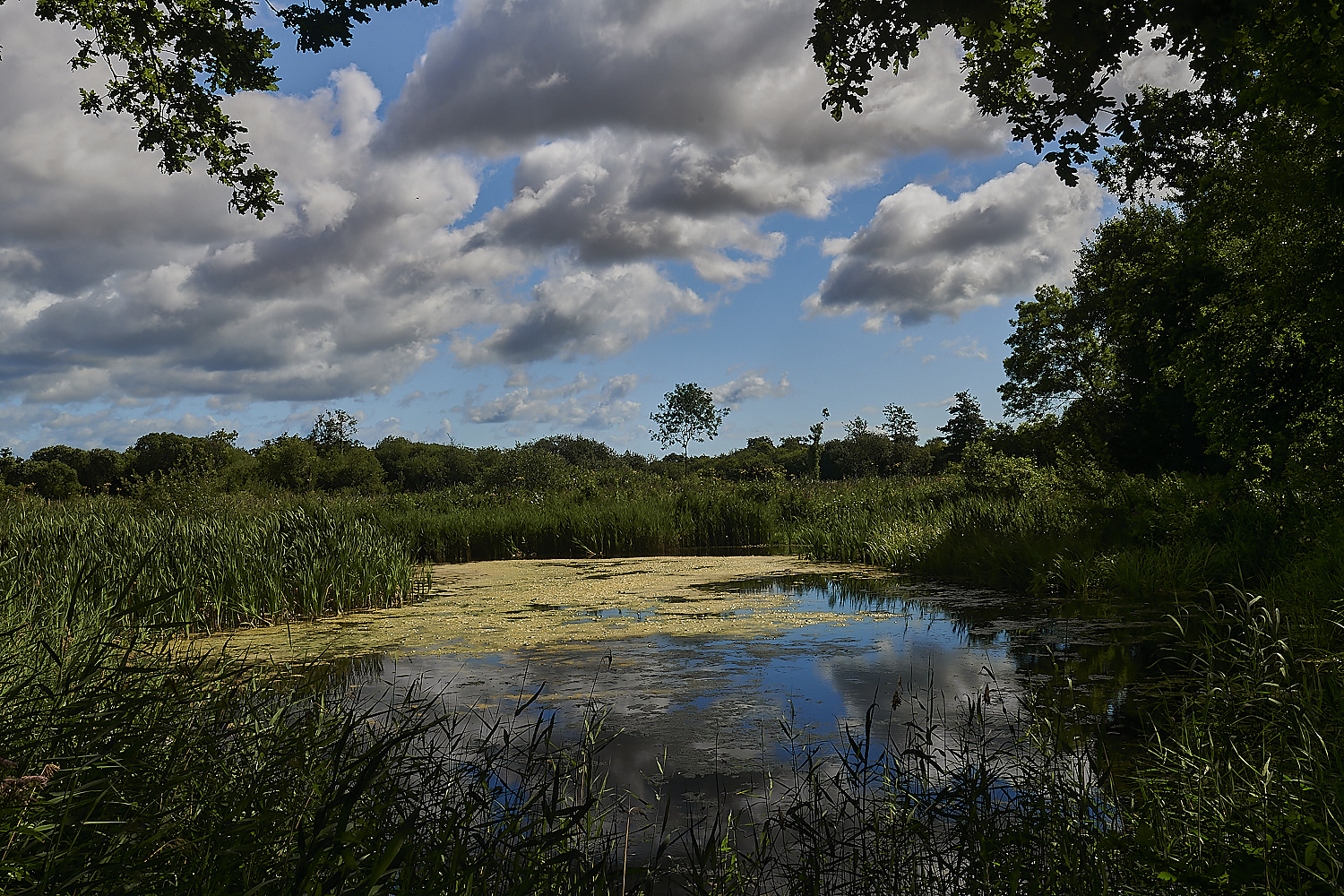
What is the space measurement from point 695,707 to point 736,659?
131cm

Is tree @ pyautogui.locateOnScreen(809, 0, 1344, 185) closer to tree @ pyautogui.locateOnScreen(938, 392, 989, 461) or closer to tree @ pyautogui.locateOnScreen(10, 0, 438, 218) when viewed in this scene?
tree @ pyautogui.locateOnScreen(10, 0, 438, 218)

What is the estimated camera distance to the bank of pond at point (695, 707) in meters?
2.06

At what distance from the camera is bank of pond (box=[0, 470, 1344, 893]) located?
2064 mm

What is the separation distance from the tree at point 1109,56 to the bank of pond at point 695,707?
2435 mm

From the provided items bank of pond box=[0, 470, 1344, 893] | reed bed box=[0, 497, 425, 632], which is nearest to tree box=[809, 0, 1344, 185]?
bank of pond box=[0, 470, 1344, 893]

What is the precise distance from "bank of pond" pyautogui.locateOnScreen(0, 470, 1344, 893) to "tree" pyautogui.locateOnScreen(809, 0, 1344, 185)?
2.43 meters

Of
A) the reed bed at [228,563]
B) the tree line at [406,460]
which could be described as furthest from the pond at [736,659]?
the tree line at [406,460]

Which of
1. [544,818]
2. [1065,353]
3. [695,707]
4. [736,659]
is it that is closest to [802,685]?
[695,707]

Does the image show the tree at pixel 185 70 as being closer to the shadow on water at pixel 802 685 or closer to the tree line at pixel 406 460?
the shadow on water at pixel 802 685

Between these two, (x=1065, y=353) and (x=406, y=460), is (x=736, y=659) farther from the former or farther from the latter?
(x=406, y=460)

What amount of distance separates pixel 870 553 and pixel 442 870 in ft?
34.3

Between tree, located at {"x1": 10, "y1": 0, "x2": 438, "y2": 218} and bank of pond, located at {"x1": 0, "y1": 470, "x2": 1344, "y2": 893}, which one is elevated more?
tree, located at {"x1": 10, "y1": 0, "x2": 438, "y2": 218}

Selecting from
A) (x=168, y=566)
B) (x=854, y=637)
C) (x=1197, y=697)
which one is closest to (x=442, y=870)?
(x=1197, y=697)

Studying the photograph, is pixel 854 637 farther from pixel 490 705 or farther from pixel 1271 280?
pixel 1271 280
